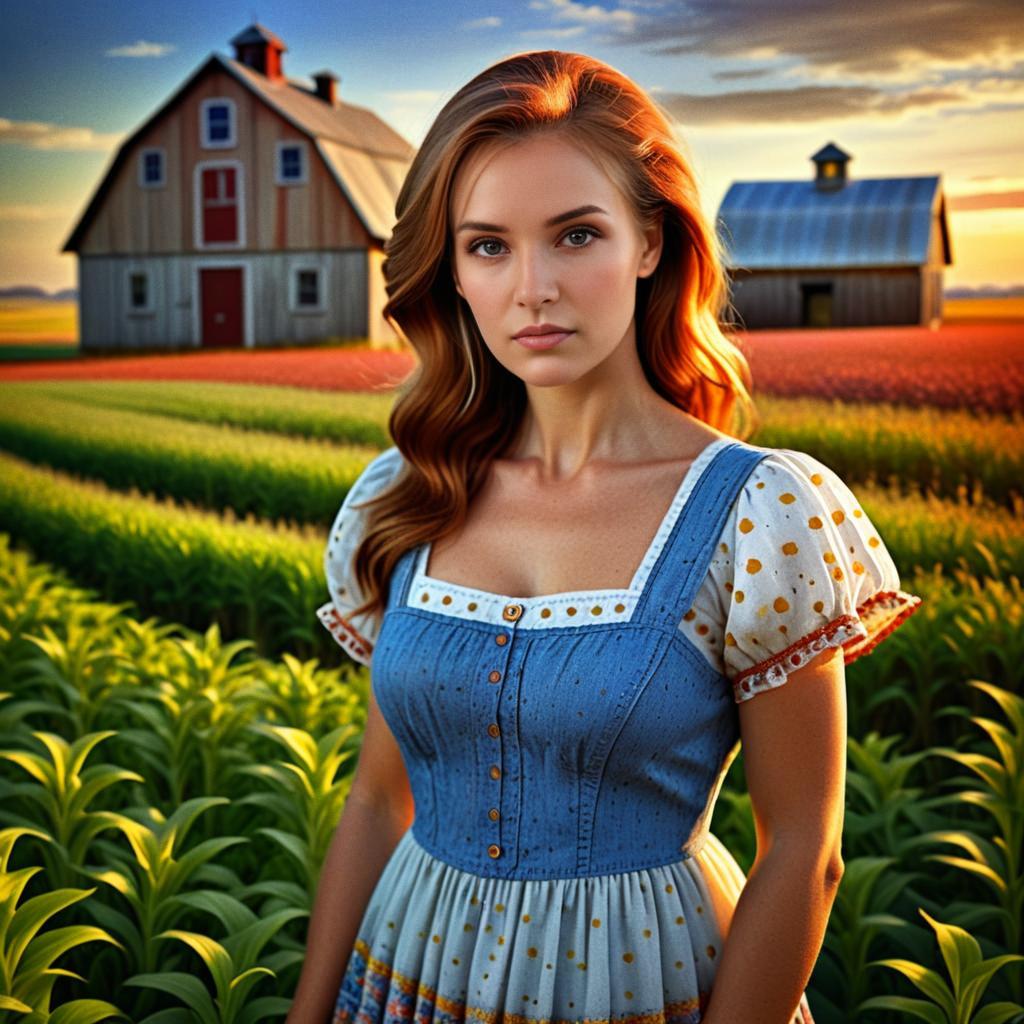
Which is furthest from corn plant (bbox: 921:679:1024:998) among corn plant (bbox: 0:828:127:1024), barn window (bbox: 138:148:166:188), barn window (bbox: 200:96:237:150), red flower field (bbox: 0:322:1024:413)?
barn window (bbox: 138:148:166:188)

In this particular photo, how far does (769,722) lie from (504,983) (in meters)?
0.34

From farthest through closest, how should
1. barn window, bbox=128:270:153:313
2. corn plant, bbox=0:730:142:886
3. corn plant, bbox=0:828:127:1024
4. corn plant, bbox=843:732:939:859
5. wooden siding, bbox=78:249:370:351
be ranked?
barn window, bbox=128:270:153:313, wooden siding, bbox=78:249:370:351, corn plant, bbox=843:732:939:859, corn plant, bbox=0:730:142:886, corn plant, bbox=0:828:127:1024

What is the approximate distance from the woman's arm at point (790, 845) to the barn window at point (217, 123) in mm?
2294

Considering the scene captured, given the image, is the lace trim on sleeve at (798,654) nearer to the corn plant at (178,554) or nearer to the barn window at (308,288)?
the corn plant at (178,554)

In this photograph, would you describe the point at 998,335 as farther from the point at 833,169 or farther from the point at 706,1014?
the point at 706,1014

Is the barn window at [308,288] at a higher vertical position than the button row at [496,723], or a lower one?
higher

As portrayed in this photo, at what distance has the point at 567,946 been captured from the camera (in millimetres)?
1094

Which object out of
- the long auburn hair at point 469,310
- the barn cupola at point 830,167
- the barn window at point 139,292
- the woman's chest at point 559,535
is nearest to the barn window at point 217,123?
the barn window at point 139,292

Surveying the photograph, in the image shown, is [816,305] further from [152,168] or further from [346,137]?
[152,168]

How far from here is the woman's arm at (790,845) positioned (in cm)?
103

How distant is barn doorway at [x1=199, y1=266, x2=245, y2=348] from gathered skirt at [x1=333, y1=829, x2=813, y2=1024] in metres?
2.07

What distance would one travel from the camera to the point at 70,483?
3150 millimetres

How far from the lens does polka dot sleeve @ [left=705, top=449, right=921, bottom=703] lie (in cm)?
102

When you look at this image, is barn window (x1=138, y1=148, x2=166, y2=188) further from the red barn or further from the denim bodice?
the denim bodice
